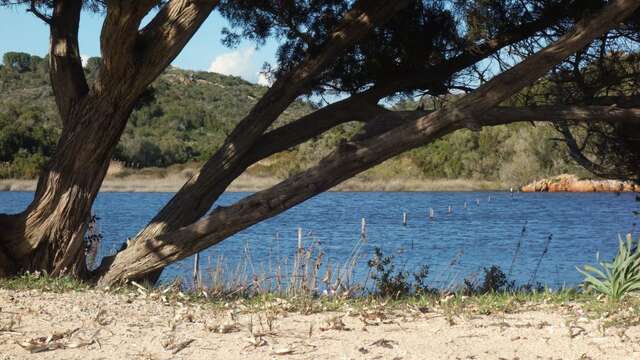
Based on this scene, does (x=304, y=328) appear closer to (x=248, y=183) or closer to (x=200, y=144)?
(x=248, y=183)

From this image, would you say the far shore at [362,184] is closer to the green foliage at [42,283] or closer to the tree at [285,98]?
the tree at [285,98]

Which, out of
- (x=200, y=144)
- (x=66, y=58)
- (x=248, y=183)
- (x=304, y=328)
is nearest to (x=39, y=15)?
(x=66, y=58)

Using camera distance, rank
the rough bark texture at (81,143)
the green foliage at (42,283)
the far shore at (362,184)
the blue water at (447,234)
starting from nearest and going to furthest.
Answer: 1. the green foliage at (42,283)
2. the rough bark texture at (81,143)
3. the blue water at (447,234)
4. the far shore at (362,184)

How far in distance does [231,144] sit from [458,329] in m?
3.33

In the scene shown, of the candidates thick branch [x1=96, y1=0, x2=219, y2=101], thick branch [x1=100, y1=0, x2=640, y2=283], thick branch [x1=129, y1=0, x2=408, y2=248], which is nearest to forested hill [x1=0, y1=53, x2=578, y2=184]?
thick branch [x1=129, y1=0, x2=408, y2=248]

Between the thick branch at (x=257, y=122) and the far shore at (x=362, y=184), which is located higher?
the thick branch at (x=257, y=122)

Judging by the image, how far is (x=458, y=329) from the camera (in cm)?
530

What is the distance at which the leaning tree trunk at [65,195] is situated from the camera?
Result: 7445 millimetres

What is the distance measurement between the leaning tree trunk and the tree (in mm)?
10

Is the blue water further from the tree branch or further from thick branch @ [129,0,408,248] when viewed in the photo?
the tree branch

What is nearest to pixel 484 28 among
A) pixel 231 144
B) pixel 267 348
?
pixel 231 144

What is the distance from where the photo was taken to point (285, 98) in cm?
804

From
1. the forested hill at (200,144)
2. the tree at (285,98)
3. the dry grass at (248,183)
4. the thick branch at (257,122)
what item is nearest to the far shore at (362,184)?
the dry grass at (248,183)

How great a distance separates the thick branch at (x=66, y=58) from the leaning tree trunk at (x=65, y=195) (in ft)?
0.72
